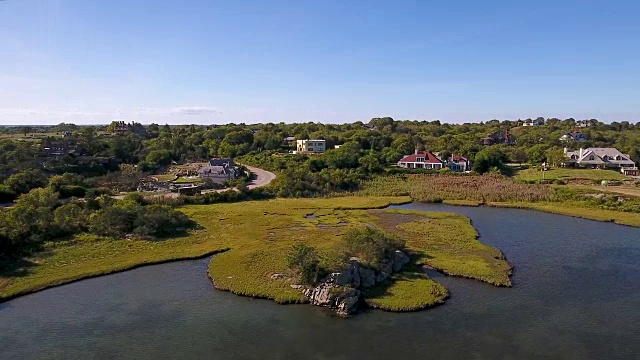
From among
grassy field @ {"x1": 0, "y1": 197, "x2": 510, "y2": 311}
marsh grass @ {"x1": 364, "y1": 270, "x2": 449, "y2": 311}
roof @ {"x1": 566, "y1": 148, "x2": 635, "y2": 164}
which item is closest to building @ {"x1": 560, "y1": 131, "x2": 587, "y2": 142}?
roof @ {"x1": 566, "y1": 148, "x2": 635, "y2": 164}

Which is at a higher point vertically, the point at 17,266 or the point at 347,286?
the point at 347,286

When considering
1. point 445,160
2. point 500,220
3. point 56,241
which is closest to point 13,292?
point 56,241

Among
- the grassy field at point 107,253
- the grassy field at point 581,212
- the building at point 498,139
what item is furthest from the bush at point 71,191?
the building at point 498,139

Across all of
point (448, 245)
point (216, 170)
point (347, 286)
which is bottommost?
point (448, 245)

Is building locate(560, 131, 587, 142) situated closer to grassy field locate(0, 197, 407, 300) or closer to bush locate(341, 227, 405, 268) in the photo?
grassy field locate(0, 197, 407, 300)

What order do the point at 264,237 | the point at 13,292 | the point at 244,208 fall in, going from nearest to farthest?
the point at 13,292, the point at 264,237, the point at 244,208

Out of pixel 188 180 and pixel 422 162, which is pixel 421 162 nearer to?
pixel 422 162

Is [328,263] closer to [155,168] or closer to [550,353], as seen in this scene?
[550,353]

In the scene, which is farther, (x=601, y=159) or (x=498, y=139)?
(x=498, y=139)

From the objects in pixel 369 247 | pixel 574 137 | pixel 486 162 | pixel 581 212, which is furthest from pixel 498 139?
pixel 369 247
